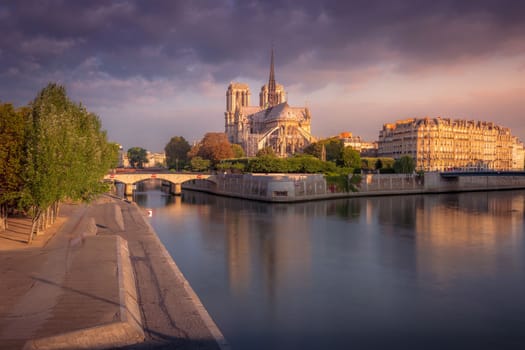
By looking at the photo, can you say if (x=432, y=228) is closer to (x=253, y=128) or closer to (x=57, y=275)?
(x=57, y=275)

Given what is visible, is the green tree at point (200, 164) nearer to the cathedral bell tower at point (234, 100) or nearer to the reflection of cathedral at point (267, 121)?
the reflection of cathedral at point (267, 121)

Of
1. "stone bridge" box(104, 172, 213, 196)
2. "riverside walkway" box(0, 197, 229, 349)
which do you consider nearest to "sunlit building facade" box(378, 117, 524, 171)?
"stone bridge" box(104, 172, 213, 196)

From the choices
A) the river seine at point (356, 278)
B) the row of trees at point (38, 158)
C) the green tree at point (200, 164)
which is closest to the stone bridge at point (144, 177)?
the green tree at point (200, 164)

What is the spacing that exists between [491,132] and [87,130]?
361 feet

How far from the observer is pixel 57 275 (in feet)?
48.3

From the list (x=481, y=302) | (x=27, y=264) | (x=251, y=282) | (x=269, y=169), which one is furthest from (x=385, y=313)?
(x=269, y=169)

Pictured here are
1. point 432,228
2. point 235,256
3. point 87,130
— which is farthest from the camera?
point 432,228

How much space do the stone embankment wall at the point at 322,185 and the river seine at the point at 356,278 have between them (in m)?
13.4

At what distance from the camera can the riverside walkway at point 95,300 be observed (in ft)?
33.1

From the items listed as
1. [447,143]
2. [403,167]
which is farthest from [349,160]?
[447,143]

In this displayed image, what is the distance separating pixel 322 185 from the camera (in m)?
61.6

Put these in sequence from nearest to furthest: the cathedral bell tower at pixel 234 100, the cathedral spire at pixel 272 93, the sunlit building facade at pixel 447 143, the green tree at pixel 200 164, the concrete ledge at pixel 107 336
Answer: the concrete ledge at pixel 107 336 < the green tree at pixel 200 164 < the sunlit building facade at pixel 447 143 < the cathedral spire at pixel 272 93 < the cathedral bell tower at pixel 234 100

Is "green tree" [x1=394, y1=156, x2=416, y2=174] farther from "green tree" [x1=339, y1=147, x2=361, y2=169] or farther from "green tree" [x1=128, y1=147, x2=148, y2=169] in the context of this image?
"green tree" [x1=128, y1=147, x2=148, y2=169]

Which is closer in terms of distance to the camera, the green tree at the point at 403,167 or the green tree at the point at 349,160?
the green tree at the point at 349,160
